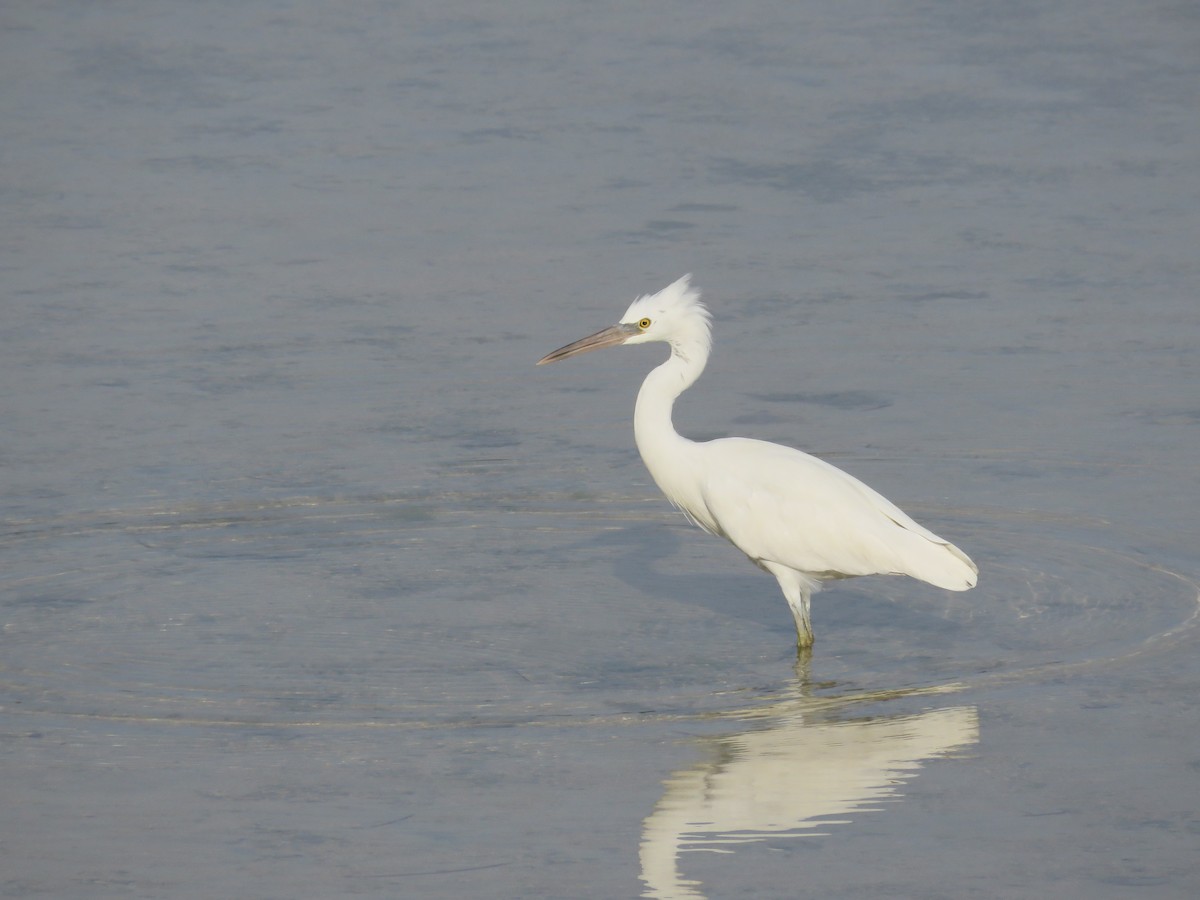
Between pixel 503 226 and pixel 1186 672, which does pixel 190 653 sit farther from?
pixel 503 226

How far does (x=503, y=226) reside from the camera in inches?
494

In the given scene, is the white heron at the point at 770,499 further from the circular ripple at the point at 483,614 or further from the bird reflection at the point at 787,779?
the bird reflection at the point at 787,779

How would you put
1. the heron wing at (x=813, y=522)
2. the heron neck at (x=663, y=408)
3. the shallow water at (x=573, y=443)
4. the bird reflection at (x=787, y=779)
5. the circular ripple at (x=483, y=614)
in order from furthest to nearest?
the heron neck at (x=663, y=408) < the heron wing at (x=813, y=522) < the circular ripple at (x=483, y=614) < the shallow water at (x=573, y=443) < the bird reflection at (x=787, y=779)

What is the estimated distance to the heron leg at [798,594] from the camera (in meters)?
7.49

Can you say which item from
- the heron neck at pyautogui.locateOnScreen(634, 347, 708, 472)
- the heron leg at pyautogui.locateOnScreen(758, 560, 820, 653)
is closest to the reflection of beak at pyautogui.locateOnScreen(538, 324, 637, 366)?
the heron neck at pyautogui.locateOnScreen(634, 347, 708, 472)

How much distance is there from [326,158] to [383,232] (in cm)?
162

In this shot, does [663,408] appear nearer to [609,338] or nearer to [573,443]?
[609,338]

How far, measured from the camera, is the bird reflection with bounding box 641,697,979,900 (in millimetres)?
5680

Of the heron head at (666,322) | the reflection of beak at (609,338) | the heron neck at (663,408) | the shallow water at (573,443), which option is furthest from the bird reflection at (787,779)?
the reflection of beak at (609,338)

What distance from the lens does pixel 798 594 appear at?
7.66 meters

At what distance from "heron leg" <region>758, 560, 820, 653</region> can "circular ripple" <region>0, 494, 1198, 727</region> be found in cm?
8

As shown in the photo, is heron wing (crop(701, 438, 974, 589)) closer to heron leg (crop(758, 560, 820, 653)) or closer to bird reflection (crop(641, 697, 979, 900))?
heron leg (crop(758, 560, 820, 653))

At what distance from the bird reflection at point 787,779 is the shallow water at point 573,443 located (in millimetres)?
20

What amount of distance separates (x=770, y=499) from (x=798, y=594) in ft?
1.25
